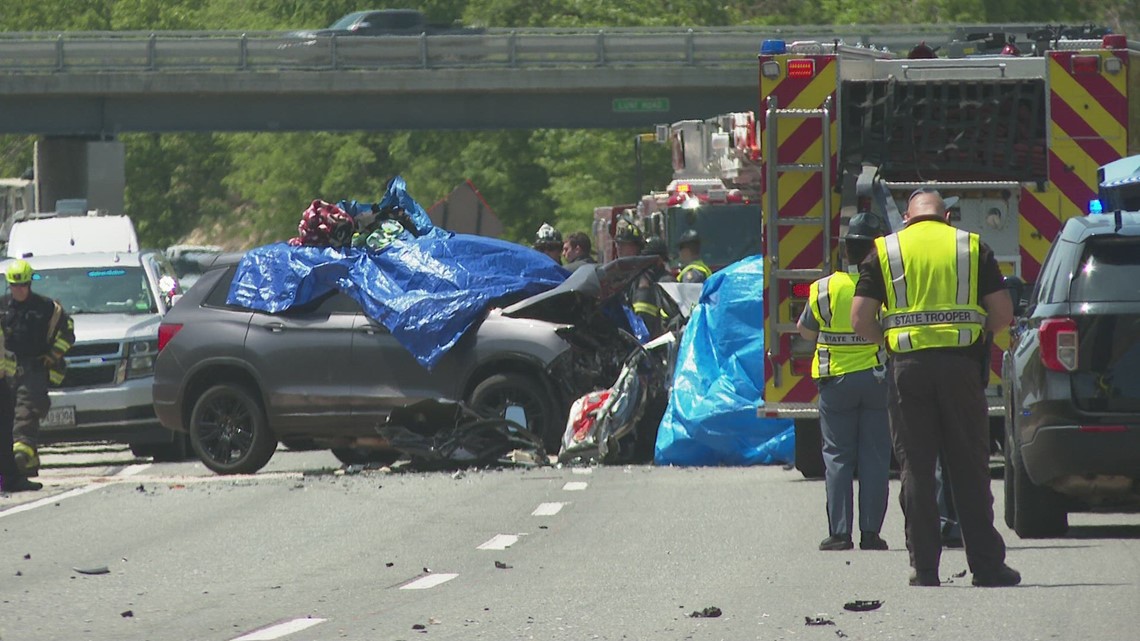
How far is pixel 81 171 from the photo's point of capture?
53.8 metres

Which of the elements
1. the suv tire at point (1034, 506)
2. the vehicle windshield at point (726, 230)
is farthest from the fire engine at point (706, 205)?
the suv tire at point (1034, 506)

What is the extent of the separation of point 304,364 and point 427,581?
23.2 ft

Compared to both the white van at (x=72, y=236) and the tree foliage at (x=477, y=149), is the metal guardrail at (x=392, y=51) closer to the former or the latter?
the tree foliage at (x=477, y=149)

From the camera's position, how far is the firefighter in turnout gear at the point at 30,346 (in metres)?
18.0

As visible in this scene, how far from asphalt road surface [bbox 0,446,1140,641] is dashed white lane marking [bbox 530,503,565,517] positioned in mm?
25

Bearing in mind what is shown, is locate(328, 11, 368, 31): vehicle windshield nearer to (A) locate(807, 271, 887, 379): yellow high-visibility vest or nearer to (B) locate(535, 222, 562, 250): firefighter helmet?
(B) locate(535, 222, 562, 250): firefighter helmet

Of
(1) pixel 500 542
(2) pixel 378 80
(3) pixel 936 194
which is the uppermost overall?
(2) pixel 378 80

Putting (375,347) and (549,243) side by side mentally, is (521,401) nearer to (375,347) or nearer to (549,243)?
(375,347)

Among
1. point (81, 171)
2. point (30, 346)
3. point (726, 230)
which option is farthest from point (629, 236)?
point (81, 171)

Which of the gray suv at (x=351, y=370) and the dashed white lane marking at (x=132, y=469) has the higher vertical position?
the gray suv at (x=351, y=370)

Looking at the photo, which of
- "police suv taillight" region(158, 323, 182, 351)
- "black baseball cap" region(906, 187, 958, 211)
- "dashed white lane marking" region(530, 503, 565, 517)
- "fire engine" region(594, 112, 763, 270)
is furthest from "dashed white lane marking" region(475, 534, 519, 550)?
"fire engine" region(594, 112, 763, 270)

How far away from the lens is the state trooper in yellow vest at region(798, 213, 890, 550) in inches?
463

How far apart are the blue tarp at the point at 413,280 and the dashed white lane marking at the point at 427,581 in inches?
257

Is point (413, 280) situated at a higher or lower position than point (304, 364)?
higher
